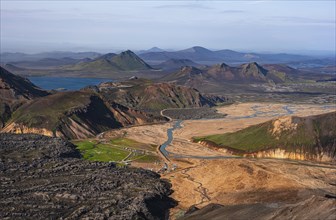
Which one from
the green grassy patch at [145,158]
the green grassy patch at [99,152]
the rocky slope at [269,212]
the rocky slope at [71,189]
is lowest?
the green grassy patch at [145,158]

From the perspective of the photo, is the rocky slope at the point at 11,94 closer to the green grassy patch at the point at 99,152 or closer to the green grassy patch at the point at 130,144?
the green grassy patch at the point at 99,152

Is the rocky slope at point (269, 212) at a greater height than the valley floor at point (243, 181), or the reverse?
the rocky slope at point (269, 212)

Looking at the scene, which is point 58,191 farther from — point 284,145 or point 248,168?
point 284,145

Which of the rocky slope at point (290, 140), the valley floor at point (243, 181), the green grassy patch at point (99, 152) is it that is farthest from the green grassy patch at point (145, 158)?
the rocky slope at point (290, 140)

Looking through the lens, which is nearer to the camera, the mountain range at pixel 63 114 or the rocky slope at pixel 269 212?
the rocky slope at pixel 269 212

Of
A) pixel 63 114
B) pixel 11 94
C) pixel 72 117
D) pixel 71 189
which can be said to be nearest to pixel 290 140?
pixel 71 189

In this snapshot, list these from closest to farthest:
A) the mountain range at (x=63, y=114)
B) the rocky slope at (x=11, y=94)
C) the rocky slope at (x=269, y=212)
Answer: the rocky slope at (x=269, y=212)
the mountain range at (x=63, y=114)
the rocky slope at (x=11, y=94)

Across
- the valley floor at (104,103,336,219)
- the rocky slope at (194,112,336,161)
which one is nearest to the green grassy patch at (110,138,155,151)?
the valley floor at (104,103,336,219)

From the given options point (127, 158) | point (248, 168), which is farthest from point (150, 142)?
point (248, 168)
